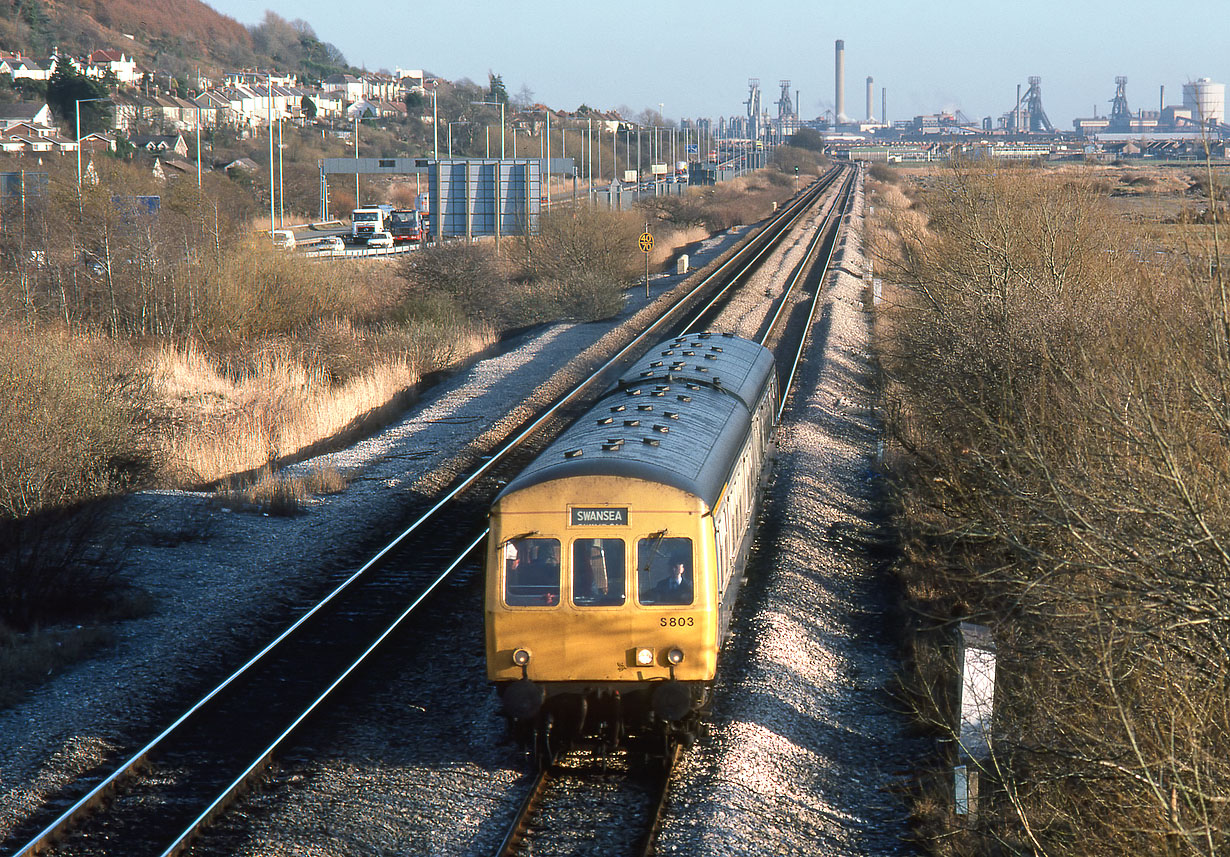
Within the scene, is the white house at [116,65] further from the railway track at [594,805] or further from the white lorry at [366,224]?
the railway track at [594,805]

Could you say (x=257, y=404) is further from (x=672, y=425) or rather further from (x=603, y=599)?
(x=603, y=599)

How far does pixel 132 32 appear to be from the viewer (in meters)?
169

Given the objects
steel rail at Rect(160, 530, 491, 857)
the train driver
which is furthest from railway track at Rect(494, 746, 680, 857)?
steel rail at Rect(160, 530, 491, 857)

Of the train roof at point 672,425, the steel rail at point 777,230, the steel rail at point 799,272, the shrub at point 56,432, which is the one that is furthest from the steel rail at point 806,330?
the shrub at point 56,432

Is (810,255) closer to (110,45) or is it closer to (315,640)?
(315,640)

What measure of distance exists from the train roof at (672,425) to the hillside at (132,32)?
13911 cm

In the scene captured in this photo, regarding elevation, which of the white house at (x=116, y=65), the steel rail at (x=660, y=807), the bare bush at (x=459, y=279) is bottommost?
the steel rail at (x=660, y=807)

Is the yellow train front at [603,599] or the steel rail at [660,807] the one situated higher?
the yellow train front at [603,599]

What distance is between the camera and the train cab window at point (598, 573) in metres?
8.83

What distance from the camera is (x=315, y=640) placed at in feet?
38.7

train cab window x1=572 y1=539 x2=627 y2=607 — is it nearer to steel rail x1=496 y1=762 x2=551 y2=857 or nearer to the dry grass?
steel rail x1=496 y1=762 x2=551 y2=857

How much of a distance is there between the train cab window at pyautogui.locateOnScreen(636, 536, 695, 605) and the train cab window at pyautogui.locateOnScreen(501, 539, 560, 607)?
612 mm

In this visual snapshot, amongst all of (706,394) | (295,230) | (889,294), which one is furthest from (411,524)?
(295,230)

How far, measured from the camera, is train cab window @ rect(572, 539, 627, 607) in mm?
8828
